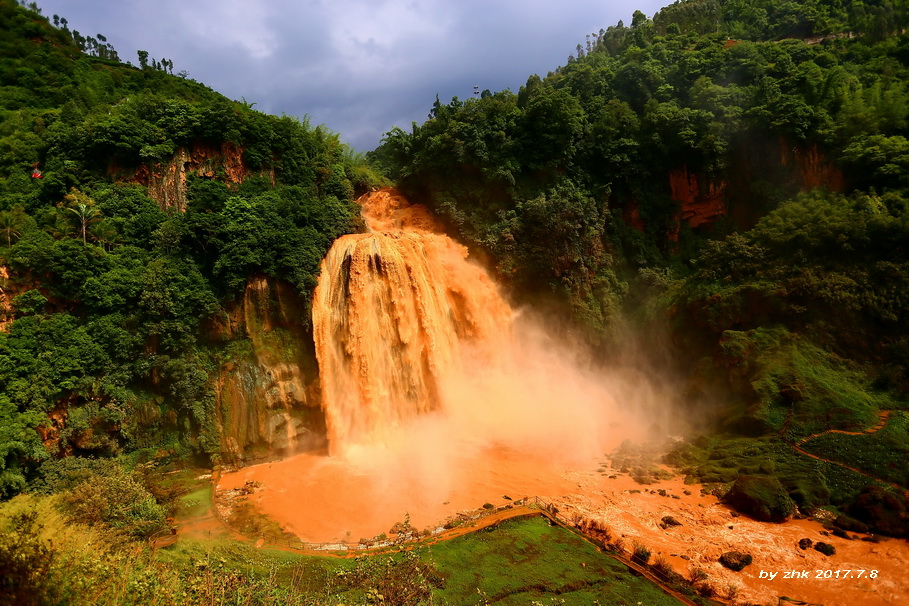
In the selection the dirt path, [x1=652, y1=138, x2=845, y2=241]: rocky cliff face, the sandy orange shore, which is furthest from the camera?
[x1=652, y1=138, x2=845, y2=241]: rocky cliff face

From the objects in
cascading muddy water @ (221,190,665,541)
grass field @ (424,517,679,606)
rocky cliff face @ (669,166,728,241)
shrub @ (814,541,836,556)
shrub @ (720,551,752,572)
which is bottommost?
shrub @ (814,541,836,556)

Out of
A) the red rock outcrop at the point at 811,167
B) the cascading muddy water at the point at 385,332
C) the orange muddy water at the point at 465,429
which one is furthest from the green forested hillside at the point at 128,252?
Answer: the red rock outcrop at the point at 811,167

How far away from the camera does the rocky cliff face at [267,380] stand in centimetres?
1920

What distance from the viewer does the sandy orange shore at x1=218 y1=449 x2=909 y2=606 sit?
39.1ft

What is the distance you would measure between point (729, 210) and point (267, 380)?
87.8 ft

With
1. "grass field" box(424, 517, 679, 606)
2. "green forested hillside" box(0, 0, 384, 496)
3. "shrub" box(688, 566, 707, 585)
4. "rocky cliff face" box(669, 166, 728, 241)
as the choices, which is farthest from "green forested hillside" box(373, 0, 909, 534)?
"green forested hillside" box(0, 0, 384, 496)

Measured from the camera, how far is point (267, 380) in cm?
1981

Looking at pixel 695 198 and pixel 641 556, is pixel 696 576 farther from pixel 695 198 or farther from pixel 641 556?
pixel 695 198

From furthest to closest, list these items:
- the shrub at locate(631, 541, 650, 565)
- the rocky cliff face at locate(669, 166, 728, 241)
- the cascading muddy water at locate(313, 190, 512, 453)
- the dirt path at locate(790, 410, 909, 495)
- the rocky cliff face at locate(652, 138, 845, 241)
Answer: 1. the rocky cliff face at locate(669, 166, 728, 241)
2. the rocky cliff face at locate(652, 138, 845, 241)
3. the cascading muddy water at locate(313, 190, 512, 453)
4. the dirt path at locate(790, 410, 909, 495)
5. the shrub at locate(631, 541, 650, 565)

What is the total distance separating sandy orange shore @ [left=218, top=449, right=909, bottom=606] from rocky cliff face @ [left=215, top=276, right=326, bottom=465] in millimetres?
990

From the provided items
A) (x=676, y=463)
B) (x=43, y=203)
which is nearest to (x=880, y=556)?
(x=676, y=463)

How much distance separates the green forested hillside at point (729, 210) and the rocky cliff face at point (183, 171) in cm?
1033

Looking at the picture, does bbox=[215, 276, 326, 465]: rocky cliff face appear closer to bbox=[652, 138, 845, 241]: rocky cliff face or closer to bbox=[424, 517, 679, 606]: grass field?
bbox=[424, 517, 679, 606]: grass field

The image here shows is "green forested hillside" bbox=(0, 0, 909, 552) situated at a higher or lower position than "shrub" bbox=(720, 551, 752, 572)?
higher
